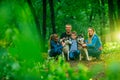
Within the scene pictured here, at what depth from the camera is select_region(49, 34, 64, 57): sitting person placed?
16.8m

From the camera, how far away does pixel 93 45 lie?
17.0 metres

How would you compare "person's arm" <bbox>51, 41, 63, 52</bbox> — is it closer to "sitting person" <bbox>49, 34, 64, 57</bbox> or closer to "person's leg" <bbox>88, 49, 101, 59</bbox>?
"sitting person" <bbox>49, 34, 64, 57</bbox>

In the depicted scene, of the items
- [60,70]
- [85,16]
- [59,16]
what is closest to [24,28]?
[60,70]

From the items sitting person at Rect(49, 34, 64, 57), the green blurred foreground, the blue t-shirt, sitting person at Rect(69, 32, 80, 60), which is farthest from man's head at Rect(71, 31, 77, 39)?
the green blurred foreground

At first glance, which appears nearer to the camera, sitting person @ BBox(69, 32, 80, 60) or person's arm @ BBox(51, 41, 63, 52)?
person's arm @ BBox(51, 41, 63, 52)

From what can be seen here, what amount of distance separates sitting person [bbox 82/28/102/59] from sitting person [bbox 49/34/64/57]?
1.02 meters

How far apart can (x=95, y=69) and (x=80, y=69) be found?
82mm

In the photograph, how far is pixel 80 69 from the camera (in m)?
1.46

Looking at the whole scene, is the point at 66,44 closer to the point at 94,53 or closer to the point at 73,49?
the point at 73,49

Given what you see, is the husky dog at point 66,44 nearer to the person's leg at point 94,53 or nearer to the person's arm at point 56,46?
the person's arm at point 56,46

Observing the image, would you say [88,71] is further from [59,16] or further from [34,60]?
[59,16]

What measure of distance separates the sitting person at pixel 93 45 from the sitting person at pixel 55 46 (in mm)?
1022

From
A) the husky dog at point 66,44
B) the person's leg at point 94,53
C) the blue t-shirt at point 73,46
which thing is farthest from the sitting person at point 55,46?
the person's leg at point 94,53

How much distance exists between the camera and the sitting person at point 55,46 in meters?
16.8
